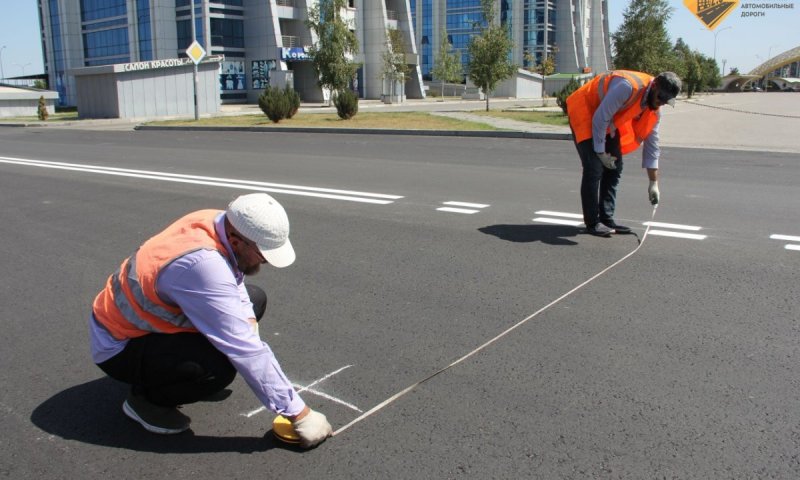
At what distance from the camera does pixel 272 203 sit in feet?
9.18

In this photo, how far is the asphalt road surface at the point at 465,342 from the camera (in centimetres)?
297

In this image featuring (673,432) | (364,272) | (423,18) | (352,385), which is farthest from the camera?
(423,18)

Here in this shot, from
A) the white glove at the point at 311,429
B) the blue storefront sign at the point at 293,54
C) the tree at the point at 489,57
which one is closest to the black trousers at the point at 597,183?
the white glove at the point at 311,429

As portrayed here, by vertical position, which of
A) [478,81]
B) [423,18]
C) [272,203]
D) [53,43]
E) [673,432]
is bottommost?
[673,432]

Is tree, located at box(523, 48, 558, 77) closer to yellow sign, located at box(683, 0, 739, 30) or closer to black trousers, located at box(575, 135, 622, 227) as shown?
yellow sign, located at box(683, 0, 739, 30)

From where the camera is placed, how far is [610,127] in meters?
6.87

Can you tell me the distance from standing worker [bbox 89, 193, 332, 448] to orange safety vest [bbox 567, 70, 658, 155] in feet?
15.8

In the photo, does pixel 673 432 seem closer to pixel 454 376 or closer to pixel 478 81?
pixel 454 376

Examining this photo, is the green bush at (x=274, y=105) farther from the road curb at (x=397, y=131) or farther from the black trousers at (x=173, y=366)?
the black trousers at (x=173, y=366)

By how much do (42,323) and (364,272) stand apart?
8.15 feet

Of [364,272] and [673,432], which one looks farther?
[364,272]

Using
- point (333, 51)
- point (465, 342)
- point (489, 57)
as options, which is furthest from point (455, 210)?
point (333, 51)

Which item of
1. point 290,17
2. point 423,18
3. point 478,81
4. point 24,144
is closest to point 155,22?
point 290,17

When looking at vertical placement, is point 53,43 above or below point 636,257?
above
